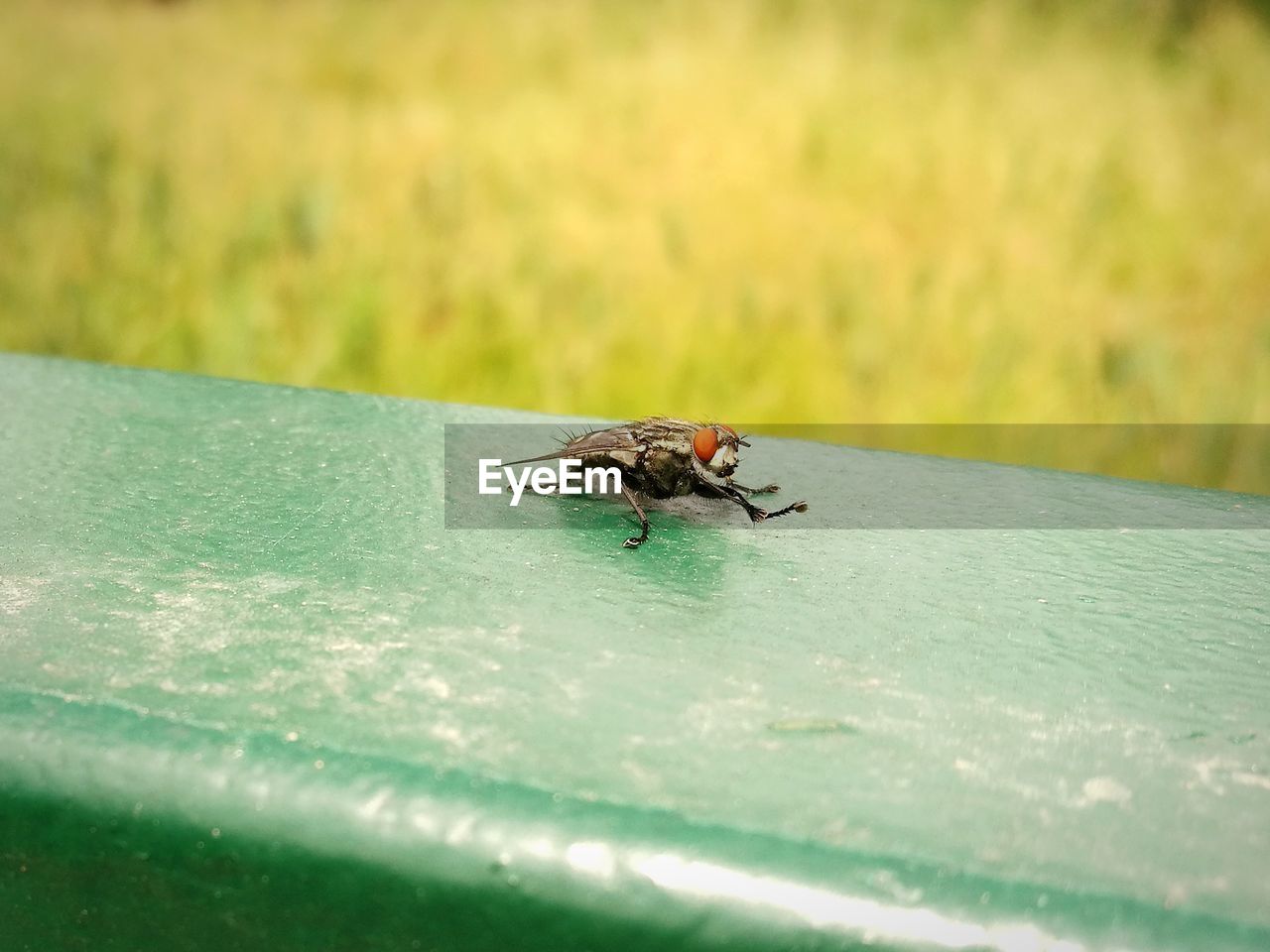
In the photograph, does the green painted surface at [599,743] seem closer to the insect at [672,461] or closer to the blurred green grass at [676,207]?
the insect at [672,461]

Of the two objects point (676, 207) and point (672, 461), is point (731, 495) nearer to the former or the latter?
point (672, 461)

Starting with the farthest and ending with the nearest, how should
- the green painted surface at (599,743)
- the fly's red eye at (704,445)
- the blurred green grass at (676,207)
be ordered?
the blurred green grass at (676,207)
the fly's red eye at (704,445)
the green painted surface at (599,743)

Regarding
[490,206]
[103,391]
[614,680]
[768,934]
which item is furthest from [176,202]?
[768,934]

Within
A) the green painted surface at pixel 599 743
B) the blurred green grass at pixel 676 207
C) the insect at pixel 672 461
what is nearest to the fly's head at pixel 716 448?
the insect at pixel 672 461

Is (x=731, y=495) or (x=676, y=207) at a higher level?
(x=676, y=207)

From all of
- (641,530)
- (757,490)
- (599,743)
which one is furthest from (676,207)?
(599,743)

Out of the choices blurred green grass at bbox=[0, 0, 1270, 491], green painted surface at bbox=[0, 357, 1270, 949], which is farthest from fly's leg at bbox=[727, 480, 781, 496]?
blurred green grass at bbox=[0, 0, 1270, 491]
